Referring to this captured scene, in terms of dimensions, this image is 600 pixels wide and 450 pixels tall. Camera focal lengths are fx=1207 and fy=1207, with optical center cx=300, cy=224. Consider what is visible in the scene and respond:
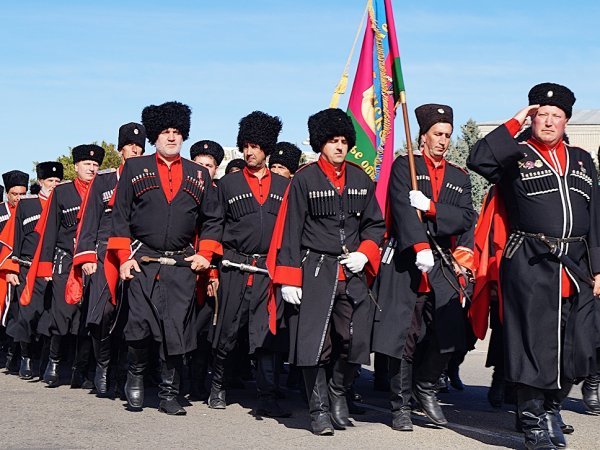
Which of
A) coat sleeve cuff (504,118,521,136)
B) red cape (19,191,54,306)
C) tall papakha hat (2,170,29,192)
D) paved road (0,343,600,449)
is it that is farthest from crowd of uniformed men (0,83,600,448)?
tall papakha hat (2,170,29,192)

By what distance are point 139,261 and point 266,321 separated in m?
1.04

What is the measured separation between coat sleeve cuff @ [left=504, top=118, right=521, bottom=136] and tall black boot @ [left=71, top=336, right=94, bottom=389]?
15.8ft

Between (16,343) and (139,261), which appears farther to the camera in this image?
(16,343)

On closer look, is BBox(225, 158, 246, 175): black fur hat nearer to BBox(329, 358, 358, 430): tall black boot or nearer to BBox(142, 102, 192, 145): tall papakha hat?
BBox(142, 102, 192, 145): tall papakha hat

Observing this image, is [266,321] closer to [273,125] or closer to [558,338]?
[273,125]

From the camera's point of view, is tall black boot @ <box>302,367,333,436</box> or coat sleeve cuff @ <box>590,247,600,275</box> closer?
coat sleeve cuff @ <box>590,247,600,275</box>

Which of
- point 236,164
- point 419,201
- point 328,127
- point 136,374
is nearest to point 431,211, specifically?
point 419,201

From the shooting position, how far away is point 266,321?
8.96 metres

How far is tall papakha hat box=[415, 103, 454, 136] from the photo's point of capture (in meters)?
8.38

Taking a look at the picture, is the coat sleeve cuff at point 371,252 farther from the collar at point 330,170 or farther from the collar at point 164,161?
the collar at point 164,161

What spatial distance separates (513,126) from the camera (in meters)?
7.25

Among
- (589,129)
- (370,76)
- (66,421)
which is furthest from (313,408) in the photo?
(589,129)

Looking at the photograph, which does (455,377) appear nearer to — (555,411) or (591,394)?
(591,394)

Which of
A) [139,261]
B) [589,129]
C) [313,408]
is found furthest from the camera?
[589,129]
